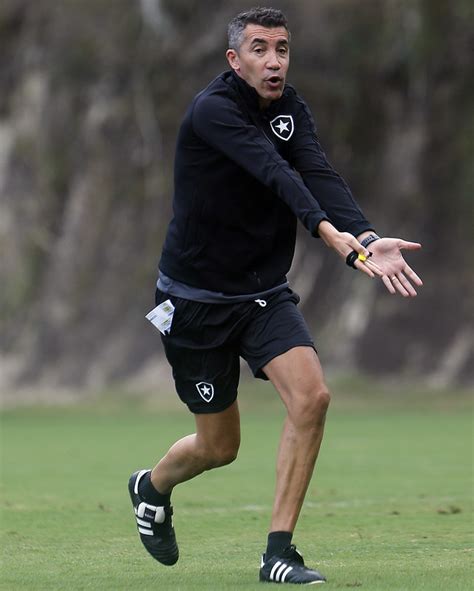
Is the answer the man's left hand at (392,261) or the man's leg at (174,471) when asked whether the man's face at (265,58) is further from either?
the man's leg at (174,471)

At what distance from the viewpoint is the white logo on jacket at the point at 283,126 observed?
7656mm

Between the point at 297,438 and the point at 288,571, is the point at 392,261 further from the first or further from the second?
the point at 288,571

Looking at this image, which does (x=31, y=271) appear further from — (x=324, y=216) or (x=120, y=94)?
(x=324, y=216)

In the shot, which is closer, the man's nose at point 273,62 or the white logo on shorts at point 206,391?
the man's nose at point 273,62

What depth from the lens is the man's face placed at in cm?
746

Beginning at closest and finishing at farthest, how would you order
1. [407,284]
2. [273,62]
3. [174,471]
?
[407,284] → [273,62] → [174,471]

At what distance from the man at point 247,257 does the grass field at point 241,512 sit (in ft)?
1.61

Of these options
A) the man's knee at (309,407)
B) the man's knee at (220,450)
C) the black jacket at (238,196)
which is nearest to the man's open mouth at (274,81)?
the black jacket at (238,196)

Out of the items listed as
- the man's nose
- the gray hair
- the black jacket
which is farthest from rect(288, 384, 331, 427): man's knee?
the gray hair

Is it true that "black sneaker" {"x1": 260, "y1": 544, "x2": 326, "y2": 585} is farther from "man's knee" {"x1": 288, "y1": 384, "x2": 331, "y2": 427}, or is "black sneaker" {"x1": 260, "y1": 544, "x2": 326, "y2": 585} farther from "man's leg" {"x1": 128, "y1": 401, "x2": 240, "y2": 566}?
"man's leg" {"x1": 128, "y1": 401, "x2": 240, "y2": 566}

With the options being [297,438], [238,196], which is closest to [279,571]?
[297,438]

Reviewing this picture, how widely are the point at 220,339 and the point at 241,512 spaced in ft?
10.5

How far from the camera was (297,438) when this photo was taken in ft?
23.8

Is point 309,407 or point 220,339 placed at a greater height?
point 220,339
